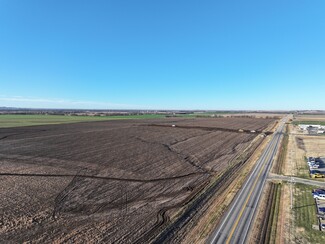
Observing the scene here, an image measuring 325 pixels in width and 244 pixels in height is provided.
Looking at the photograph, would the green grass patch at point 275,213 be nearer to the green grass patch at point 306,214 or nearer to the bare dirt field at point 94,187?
the green grass patch at point 306,214

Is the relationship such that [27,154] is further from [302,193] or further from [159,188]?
[302,193]

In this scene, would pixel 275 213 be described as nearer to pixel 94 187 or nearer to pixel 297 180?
pixel 297 180

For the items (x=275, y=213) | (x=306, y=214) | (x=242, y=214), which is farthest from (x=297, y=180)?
(x=242, y=214)

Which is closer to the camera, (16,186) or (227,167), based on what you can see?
(16,186)

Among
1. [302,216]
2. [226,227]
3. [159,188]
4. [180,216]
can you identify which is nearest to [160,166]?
[159,188]

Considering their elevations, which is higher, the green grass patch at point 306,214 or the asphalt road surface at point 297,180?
the asphalt road surface at point 297,180

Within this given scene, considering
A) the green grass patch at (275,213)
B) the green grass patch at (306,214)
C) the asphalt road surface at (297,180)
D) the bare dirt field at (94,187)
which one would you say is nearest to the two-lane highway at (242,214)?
the asphalt road surface at (297,180)
